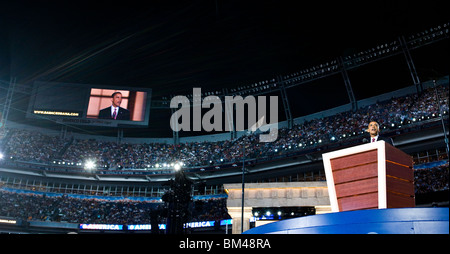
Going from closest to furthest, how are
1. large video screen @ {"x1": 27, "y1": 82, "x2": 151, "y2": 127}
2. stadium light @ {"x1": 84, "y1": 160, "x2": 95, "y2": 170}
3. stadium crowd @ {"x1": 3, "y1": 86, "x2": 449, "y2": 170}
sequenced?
stadium crowd @ {"x1": 3, "y1": 86, "x2": 449, "y2": 170}
stadium light @ {"x1": 84, "y1": 160, "x2": 95, "y2": 170}
large video screen @ {"x1": 27, "y1": 82, "x2": 151, "y2": 127}

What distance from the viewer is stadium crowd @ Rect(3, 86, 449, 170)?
95.0 feet

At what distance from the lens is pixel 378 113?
3078 centimetres

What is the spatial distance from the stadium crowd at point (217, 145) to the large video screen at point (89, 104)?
161 inches

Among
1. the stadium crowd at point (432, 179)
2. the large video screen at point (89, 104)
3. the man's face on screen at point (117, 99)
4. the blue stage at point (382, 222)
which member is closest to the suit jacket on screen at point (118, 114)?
the large video screen at point (89, 104)

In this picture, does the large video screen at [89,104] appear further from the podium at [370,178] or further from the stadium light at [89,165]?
the podium at [370,178]

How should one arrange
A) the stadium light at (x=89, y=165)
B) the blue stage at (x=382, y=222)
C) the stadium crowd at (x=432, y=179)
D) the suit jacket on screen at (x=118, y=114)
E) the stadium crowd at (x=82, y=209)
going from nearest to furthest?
the blue stage at (x=382, y=222), the stadium crowd at (x=432, y=179), the stadium crowd at (x=82, y=209), the stadium light at (x=89, y=165), the suit jacket on screen at (x=118, y=114)

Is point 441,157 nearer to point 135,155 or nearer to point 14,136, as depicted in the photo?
point 135,155

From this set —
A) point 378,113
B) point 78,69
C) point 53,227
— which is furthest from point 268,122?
point 53,227

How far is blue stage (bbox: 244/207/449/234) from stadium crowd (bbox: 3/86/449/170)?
68.7ft

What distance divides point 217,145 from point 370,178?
32068 mm

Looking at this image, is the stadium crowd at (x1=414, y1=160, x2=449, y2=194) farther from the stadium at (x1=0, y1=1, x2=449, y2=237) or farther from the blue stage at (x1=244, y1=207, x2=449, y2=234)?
the blue stage at (x1=244, y1=207, x2=449, y2=234)

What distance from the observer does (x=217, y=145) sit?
40.3 meters

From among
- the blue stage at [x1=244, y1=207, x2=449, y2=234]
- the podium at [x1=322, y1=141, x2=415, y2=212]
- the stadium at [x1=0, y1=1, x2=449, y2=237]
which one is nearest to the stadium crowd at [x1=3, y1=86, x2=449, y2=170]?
the stadium at [x1=0, y1=1, x2=449, y2=237]

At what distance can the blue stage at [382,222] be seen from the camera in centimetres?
662
